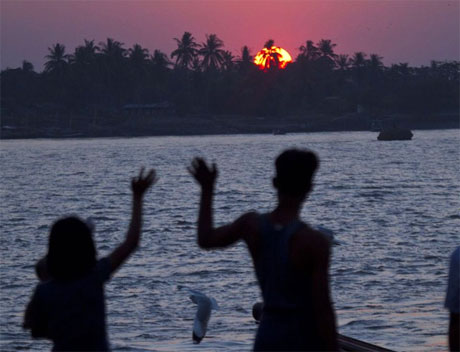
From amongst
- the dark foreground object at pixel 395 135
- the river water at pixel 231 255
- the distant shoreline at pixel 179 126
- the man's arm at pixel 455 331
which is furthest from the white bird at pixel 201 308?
the distant shoreline at pixel 179 126

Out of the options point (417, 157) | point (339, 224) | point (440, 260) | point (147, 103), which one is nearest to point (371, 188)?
point (339, 224)

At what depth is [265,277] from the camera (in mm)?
3705

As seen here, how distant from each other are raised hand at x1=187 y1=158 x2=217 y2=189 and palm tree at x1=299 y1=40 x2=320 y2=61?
152070mm

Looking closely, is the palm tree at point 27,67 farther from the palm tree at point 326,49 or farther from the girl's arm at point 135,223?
the girl's arm at point 135,223

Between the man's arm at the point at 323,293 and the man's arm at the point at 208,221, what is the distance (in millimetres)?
351

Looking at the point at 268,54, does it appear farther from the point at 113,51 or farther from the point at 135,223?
the point at 135,223

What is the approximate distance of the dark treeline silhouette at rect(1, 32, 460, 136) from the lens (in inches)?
5571

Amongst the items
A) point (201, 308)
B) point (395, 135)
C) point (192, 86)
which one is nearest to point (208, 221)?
point (201, 308)

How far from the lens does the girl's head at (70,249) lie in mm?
3873

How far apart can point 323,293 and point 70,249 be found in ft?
3.17

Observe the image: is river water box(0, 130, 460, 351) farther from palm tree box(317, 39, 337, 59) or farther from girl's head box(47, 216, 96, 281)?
palm tree box(317, 39, 337, 59)

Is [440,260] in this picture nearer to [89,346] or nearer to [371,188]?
[89,346]

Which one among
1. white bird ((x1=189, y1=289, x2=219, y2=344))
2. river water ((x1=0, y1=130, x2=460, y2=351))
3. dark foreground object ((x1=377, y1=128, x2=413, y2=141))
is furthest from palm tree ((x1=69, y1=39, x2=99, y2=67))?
white bird ((x1=189, y1=289, x2=219, y2=344))

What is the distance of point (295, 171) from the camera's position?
3713 mm
